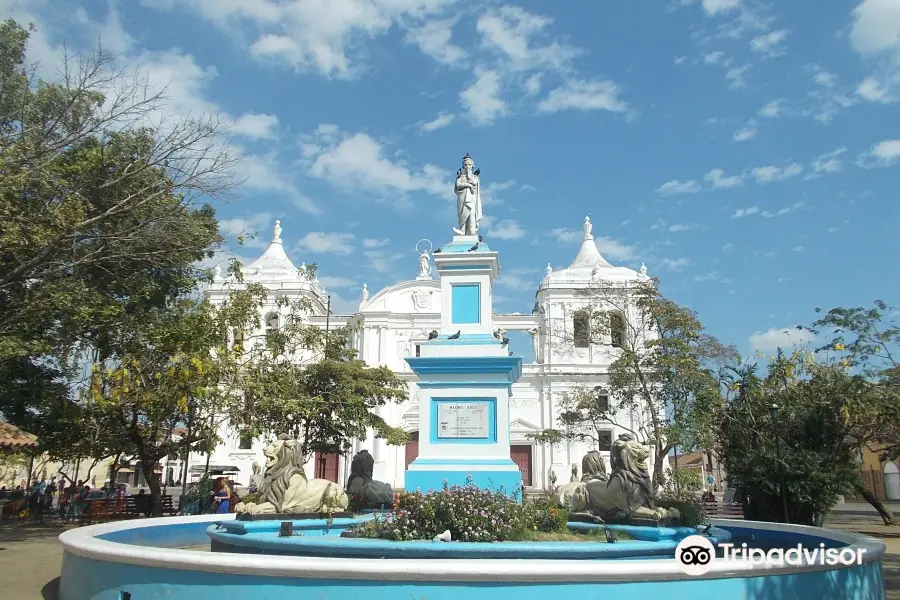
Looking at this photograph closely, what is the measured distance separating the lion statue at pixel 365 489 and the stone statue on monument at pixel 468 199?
5.33 meters

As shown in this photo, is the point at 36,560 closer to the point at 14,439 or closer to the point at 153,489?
the point at 153,489

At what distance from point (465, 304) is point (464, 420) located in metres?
2.42

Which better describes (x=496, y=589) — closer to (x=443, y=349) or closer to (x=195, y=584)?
(x=195, y=584)

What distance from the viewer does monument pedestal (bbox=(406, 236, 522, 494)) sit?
1220cm

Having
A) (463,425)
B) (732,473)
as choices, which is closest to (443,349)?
(463,425)

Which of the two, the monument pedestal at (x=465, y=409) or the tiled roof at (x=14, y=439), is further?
the tiled roof at (x=14, y=439)

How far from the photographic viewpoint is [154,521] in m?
11.4

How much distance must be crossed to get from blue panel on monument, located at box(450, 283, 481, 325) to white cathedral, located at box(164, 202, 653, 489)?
21.5 meters

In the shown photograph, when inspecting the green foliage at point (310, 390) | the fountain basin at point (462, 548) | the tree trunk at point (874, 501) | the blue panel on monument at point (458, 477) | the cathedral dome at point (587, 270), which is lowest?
the tree trunk at point (874, 501)

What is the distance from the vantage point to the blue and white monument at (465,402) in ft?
40.1

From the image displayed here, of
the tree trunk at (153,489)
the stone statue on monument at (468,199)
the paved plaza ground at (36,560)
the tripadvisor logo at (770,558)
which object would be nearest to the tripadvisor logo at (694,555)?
the tripadvisor logo at (770,558)

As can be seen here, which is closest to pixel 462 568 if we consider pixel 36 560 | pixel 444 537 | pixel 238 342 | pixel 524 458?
pixel 444 537

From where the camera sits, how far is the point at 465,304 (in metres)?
13.8

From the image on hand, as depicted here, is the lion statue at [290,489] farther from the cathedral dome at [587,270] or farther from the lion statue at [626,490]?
the cathedral dome at [587,270]
